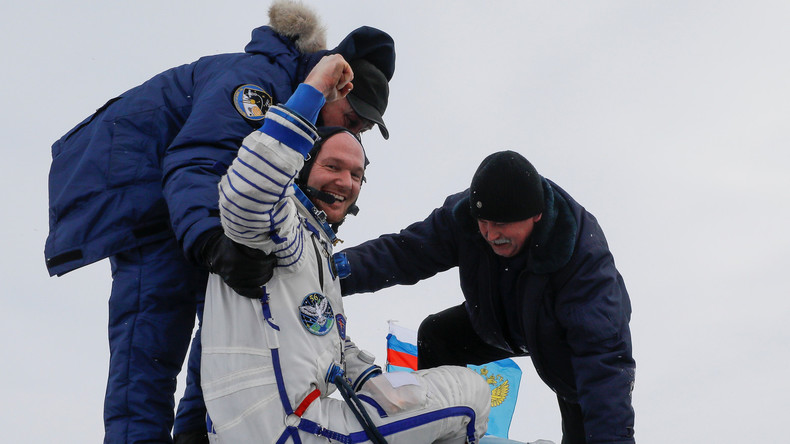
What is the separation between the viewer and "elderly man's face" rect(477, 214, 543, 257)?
3432 millimetres

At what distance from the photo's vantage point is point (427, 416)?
2545 mm

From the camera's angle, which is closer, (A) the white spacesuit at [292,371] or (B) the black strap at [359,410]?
(A) the white spacesuit at [292,371]

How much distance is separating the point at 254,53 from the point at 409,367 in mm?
3961

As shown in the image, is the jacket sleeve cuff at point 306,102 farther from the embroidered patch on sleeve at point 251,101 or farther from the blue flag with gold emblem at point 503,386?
the blue flag with gold emblem at point 503,386

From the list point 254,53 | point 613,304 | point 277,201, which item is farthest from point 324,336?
point 613,304

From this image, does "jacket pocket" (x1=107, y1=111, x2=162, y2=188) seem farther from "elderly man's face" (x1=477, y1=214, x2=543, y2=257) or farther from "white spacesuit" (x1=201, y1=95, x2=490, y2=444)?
"elderly man's face" (x1=477, y1=214, x2=543, y2=257)

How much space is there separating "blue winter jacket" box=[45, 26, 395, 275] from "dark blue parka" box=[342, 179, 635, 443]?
0.99m

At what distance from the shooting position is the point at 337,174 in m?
3.00

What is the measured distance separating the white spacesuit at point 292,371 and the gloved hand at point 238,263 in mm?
40

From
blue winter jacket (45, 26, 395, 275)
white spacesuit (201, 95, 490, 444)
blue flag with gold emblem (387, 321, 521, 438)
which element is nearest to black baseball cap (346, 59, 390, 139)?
blue winter jacket (45, 26, 395, 275)

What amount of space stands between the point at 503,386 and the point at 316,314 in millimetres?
3931

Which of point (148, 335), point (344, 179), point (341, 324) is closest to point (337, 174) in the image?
point (344, 179)

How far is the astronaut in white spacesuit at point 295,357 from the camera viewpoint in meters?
2.22

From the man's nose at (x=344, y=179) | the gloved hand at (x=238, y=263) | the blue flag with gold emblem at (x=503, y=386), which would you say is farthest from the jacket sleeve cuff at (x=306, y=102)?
the blue flag with gold emblem at (x=503, y=386)
